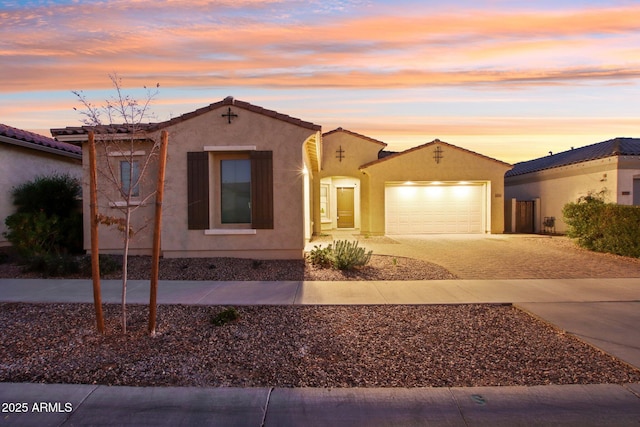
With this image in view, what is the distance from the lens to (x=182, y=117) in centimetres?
1098

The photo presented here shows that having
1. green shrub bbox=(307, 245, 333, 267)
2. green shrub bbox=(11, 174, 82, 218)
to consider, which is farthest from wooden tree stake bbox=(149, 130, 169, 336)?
green shrub bbox=(11, 174, 82, 218)

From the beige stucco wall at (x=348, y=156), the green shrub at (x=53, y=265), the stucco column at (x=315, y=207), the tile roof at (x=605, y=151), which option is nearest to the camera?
the green shrub at (x=53, y=265)

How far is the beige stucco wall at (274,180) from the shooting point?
1093 centimetres

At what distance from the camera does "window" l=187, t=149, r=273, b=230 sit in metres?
10.9

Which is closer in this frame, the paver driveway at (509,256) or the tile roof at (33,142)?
the paver driveway at (509,256)

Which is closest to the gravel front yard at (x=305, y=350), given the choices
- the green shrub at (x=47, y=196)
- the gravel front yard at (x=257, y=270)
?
the gravel front yard at (x=257, y=270)

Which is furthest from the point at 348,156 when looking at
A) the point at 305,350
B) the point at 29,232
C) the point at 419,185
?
the point at 305,350

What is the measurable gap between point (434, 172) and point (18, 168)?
49.0 feet

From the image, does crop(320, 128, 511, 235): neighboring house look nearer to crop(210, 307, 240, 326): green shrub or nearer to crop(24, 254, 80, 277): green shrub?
crop(24, 254, 80, 277): green shrub

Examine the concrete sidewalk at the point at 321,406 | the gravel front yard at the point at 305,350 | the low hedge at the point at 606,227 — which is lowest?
the concrete sidewalk at the point at 321,406

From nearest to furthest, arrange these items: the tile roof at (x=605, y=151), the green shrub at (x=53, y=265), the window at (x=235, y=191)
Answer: the green shrub at (x=53, y=265) → the window at (x=235, y=191) → the tile roof at (x=605, y=151)

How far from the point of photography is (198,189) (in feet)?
35.9

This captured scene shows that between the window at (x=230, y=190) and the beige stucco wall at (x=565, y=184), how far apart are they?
13483mm

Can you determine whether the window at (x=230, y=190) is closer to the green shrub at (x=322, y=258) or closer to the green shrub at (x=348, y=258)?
the green shrub at (x=322, y=258)
